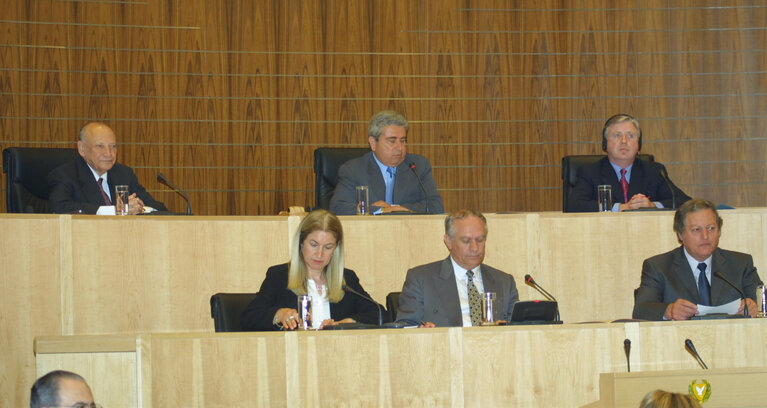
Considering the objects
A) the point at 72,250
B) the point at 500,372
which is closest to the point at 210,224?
the point at 72,250

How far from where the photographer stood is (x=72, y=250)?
455cm

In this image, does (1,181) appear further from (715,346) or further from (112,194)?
(715,346)

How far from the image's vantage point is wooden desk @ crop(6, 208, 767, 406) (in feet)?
14.8

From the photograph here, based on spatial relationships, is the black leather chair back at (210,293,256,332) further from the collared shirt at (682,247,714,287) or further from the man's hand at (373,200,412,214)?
the collared shirt at (682,247,714,287)

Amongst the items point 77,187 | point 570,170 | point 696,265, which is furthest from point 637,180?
point 77,187

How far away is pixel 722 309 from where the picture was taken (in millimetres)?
4102

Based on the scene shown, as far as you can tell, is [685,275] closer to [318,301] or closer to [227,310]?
[318,301]

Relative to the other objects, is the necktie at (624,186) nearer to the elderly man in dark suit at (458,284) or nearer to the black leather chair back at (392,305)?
the elderly man in dark suit at (458,284)

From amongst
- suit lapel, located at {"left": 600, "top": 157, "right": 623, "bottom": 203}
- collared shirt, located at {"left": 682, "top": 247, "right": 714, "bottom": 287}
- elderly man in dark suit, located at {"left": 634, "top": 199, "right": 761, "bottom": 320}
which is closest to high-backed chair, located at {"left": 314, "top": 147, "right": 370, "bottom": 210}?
suit lapel, located at {"left": 600, "top": 157, "right": 623, "bottom": 203}

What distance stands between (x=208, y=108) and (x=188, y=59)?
36 centimetres

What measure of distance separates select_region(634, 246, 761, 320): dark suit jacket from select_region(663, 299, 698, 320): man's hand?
305 millimetres

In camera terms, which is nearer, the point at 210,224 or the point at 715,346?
the point at 715,346

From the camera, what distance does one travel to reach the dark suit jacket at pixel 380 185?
212 inches

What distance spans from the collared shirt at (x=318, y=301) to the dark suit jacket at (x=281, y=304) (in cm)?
3
